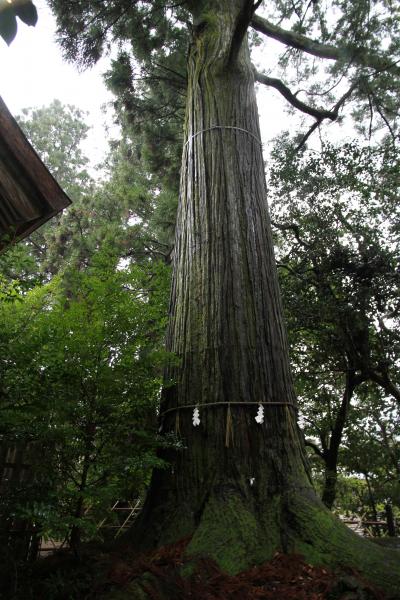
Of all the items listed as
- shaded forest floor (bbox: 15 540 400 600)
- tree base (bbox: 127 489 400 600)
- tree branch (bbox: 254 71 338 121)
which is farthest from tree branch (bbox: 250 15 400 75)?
shaded forest floor (bbox: 15 540 400 600)

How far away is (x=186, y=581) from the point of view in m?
1.76

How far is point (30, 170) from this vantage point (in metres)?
1.85

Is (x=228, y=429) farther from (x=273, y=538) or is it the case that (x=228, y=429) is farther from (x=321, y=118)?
(x=321, y=118)

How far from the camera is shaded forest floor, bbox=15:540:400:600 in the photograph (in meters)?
1.67

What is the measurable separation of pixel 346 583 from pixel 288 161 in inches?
238

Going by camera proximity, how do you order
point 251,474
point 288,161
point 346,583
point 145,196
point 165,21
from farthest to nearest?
point 145,196 < point 288,161 < point 165,21 < point 251,474 < point 346,583

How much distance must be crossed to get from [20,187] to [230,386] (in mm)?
1609

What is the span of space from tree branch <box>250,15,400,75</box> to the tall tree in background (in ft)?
6.30

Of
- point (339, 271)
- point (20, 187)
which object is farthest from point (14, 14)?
point (339, 271)

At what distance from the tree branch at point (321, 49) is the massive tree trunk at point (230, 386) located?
250cm

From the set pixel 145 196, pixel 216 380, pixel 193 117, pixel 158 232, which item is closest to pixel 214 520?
pixel 216 380

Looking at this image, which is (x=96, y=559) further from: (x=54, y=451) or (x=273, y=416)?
(x=273, y=416)

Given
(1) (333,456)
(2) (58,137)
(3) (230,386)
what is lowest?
(3) (230,386)

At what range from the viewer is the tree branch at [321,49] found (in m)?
5.76
